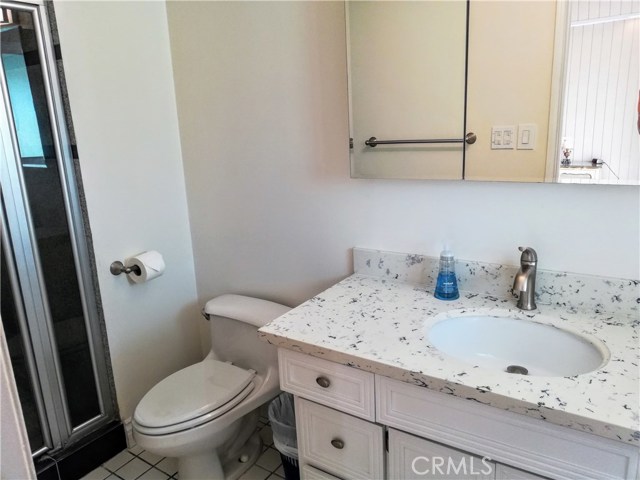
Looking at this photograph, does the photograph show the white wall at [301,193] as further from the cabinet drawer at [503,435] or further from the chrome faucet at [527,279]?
the cabinet drawer at [503,435]

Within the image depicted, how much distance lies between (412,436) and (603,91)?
94cm

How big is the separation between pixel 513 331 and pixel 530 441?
0.39 metres

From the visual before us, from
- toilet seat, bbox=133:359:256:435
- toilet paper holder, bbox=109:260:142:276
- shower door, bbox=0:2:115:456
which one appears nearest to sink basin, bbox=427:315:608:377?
toilet seat, bbox=133:359:256:435

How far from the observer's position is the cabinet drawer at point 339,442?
1.19 metres

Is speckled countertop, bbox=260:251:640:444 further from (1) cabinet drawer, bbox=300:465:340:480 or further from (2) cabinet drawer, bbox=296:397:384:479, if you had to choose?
(1) cabinet drawer, bbox=300:465:340:480

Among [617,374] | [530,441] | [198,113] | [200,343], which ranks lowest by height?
[200,343]

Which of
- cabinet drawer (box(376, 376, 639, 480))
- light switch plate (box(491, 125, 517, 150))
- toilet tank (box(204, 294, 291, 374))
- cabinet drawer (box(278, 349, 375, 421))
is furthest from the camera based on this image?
toilet tank (box(204, 294, 291, 374))

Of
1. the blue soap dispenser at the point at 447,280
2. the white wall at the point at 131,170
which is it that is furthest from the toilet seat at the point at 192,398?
the blue soap dispenser at the point at 447,280

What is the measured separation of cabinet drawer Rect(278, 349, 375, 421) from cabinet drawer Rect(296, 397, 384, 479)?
3 cm

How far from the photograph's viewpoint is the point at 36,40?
1574 millimetres

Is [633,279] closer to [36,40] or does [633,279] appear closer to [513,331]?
[513,331]

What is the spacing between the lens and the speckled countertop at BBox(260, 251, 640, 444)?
887mm

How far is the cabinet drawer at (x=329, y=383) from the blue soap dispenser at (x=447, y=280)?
1.37 feet

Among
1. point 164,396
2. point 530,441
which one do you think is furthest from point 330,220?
point 530,441
